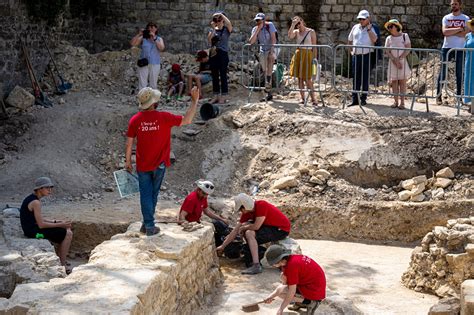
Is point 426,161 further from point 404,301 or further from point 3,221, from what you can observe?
point 3,221

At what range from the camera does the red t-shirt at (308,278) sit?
850 centimetres

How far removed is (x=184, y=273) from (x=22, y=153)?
7.41 meters

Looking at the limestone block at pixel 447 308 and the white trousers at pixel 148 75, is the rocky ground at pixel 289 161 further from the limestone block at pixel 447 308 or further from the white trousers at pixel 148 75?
the limestone block at pixel 447 308

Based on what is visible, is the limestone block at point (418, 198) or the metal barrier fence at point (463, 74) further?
the metal barrier fence at point (463, 74)

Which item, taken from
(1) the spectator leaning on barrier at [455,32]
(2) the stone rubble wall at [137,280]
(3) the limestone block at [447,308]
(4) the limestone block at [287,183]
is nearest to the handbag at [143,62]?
(4) the limestone block at [287,183]

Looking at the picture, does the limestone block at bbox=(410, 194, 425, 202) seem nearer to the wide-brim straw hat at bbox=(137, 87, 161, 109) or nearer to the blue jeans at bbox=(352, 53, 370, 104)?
the blue jeans at bbox=(352, 53, 370, 104)

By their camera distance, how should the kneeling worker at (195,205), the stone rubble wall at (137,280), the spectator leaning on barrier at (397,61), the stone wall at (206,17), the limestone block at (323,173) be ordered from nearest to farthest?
the stone rubble wall at (137,280), the kneeling worker at (195,205), the limestone block at (323,173), the spectator leaning on barrier at (397,61), the stone wall at (206,17)

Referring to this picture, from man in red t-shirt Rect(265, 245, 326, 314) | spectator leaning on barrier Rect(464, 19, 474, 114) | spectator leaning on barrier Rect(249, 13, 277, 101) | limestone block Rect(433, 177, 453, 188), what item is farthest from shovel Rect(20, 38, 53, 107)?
man in red t-shirt Rect(265, 245, 326, 314)

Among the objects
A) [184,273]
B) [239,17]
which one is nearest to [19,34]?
[239,17]

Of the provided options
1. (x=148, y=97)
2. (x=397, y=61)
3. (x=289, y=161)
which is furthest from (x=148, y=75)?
(x=148, y=97)

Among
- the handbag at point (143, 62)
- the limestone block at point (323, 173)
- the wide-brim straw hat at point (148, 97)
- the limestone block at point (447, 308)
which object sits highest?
the wide-brim straw hat at point (148, 97)

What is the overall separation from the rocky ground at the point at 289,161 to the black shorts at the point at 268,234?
2258mm

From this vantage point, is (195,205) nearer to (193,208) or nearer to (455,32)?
(193,208)

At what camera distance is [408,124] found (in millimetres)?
14234
